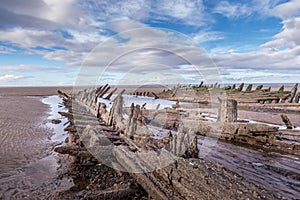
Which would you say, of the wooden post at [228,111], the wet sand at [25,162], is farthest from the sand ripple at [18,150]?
the wooden post at [228,111]

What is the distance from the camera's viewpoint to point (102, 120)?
14234 mm

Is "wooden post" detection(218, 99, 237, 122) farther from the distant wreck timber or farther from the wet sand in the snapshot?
the wet sand

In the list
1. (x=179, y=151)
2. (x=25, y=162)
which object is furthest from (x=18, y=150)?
(x=179, y=151)

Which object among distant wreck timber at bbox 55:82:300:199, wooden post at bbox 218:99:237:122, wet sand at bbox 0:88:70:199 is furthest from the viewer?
wooden post at bbox 218:99:237:122

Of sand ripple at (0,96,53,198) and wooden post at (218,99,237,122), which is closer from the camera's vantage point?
sand ripple at (0,96,53,198)

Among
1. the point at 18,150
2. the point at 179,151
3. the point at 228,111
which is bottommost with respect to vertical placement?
the point at 18,150

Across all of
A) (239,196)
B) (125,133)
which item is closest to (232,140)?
(125,133)

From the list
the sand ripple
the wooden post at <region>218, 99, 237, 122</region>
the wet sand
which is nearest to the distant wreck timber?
the wooden post at <region>218, 99, 237, 122</region>

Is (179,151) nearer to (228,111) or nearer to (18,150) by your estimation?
(228,111)

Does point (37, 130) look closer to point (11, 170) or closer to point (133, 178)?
point (11, 170)

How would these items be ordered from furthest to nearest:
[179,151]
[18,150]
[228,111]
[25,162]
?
1. [228,111]
2. [18,150]
3. [25,162]
4. [179,151]

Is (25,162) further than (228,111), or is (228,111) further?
(228,111)

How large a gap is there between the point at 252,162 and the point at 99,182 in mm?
5208

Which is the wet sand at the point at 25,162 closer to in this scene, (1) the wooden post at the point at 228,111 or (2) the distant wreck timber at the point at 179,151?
(2) the distant wreck timber at the point at 179,151
